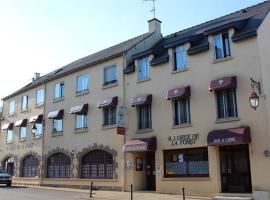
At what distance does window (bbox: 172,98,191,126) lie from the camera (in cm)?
2069

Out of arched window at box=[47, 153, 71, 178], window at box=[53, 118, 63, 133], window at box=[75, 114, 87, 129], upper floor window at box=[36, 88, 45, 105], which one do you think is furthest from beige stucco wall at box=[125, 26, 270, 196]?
upper floor window at box=[36, 88, 45, 105]

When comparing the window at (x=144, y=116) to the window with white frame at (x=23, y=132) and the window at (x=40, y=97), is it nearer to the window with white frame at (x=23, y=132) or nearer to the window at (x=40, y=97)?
the window at (x=40, y=97)

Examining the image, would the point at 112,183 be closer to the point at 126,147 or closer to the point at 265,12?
the point at 126,147

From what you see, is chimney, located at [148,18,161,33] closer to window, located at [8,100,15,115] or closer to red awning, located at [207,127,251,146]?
red awning, located at [207,127,251,146]

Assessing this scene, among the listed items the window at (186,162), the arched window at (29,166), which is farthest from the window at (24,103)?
the window at (186,162)

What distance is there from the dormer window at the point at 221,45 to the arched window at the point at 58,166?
1451cm

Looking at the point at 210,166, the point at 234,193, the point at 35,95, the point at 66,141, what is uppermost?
the point at 35,95

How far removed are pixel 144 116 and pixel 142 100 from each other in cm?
116

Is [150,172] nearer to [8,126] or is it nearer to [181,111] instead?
[181,111]

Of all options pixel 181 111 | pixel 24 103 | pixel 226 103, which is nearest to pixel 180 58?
pixel 181 111

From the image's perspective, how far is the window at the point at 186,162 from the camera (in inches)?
778

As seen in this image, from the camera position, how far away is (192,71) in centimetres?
2066

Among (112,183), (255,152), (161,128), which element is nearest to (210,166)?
(255,152)

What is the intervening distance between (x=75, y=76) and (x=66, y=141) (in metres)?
5.13
